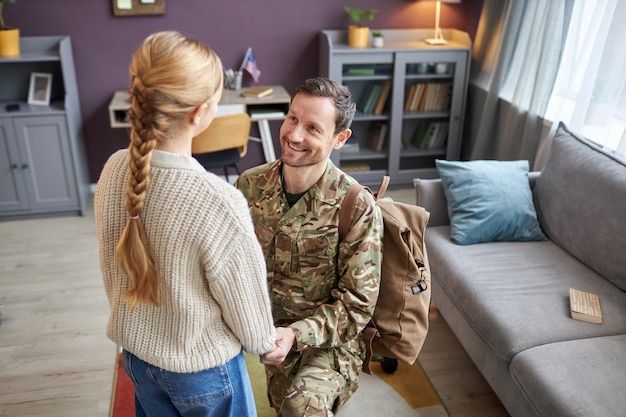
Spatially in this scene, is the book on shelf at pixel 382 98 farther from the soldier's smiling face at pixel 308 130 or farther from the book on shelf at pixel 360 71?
the soldier's smiling face at pixel 308 130

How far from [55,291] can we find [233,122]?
4.52ft

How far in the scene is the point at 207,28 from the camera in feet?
13.5

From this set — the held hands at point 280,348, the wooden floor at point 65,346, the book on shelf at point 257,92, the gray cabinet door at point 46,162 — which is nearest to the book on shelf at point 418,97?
the book on shelf at point 257,92

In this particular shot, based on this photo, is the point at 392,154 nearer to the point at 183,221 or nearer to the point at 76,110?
the point at 76,110

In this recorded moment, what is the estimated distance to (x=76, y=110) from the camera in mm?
3979

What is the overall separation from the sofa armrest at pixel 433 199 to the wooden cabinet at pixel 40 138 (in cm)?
233

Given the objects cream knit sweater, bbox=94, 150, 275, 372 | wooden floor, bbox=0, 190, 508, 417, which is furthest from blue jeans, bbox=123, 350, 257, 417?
wooden floor, bbox=0, 190, 508, 417

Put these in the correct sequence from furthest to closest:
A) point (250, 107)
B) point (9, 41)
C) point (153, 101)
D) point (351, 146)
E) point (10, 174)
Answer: point (351, 146) < point (250, 107) < point (10, 174) < point (9, 41) < point (153, 101)

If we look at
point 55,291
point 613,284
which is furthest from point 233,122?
point 613,284

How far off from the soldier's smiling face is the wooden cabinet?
257cm

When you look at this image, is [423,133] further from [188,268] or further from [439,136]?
[188,268]

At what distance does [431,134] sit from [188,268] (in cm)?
361

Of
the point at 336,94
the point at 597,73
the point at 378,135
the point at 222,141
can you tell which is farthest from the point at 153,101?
the point at 378,135

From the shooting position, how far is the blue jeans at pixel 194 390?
1234mm
